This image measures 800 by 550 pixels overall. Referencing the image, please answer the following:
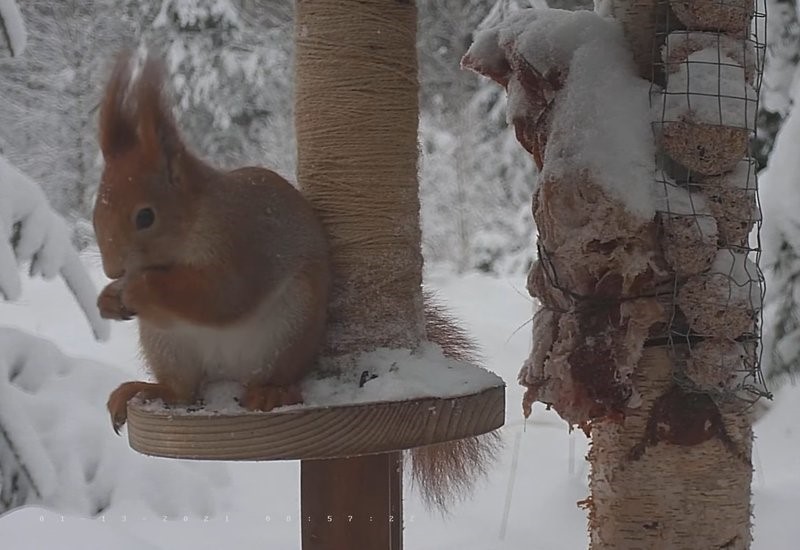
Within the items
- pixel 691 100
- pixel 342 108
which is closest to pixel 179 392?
pixel 342 108

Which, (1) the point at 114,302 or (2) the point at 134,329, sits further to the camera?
(2) the point at 134,329

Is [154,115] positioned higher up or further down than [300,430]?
higher up

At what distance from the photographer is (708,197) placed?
0.92m

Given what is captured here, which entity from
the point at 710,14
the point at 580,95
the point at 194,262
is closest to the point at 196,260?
the point at 194,262

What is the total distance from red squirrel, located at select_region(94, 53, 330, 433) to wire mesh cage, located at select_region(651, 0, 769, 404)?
13.5 inches

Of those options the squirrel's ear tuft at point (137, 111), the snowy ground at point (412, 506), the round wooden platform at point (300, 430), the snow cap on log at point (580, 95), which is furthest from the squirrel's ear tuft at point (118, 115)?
the snowy ground at point (412, 506)

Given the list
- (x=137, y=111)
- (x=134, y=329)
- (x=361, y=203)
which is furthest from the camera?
(x=134, y=329)

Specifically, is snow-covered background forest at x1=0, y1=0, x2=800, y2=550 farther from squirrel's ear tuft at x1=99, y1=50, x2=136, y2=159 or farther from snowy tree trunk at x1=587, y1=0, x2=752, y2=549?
snowy tree trunk at x1=587, y1=0, x2=752, y2=549

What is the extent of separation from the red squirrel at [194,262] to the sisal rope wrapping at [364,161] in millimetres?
67

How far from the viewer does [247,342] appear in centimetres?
92

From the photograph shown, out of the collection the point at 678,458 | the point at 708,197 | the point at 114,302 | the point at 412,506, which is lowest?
the point at 412,506

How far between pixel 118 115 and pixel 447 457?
0.54 metres

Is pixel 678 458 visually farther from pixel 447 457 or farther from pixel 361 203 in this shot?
pixel 361 203

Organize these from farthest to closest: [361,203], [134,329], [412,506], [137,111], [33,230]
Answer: [412,506]
[33,230]
[134,329]
[361,203]
[137,111]
